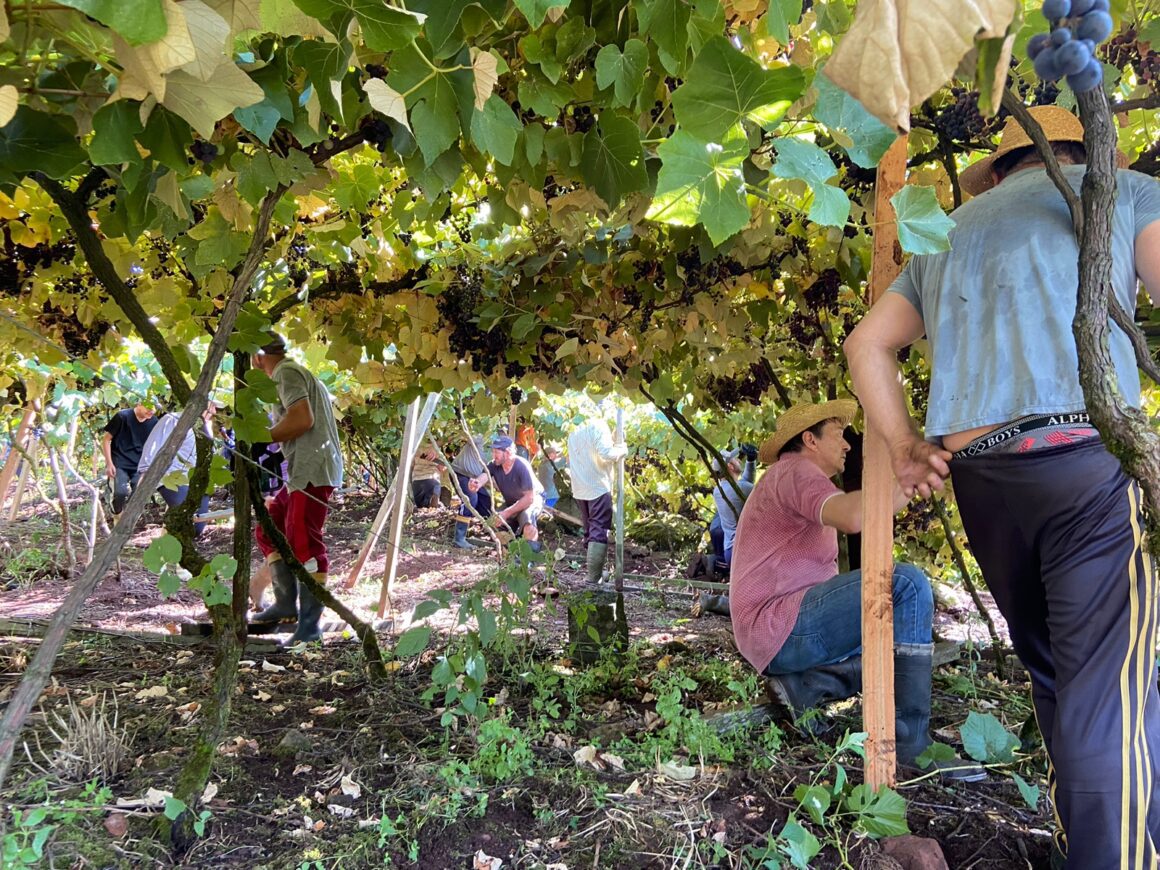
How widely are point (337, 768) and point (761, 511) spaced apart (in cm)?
159

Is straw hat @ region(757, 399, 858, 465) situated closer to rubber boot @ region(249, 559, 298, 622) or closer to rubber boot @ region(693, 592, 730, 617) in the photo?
rubber boot @ region(693, 592, 730, 617)

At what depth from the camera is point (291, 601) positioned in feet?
12.9

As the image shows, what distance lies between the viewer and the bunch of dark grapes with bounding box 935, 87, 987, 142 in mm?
1937

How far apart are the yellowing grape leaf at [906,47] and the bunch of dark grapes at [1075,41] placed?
30 centimetres

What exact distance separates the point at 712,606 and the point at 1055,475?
3.64m

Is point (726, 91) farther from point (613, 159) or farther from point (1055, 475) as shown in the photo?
point (1055, 475)

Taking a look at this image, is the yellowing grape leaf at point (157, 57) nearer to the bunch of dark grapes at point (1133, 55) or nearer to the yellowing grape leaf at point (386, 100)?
the yellowing grape leaf at point (386, 100)

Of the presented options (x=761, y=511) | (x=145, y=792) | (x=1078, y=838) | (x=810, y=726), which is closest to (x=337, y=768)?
(x=145, y=792)

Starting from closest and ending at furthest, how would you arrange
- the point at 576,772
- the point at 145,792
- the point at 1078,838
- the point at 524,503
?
the point at 1078,838 < the point at 145,792 < the point at 576,772 < the point at 524,503

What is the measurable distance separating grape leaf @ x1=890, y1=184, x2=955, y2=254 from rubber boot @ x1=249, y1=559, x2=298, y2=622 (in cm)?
363

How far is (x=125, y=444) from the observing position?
7363 mm

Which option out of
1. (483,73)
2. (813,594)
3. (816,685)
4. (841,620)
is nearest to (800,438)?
(813,594)

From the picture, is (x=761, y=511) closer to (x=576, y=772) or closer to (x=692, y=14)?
(x=576, y=772)

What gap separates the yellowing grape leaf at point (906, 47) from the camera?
1.75 feet
